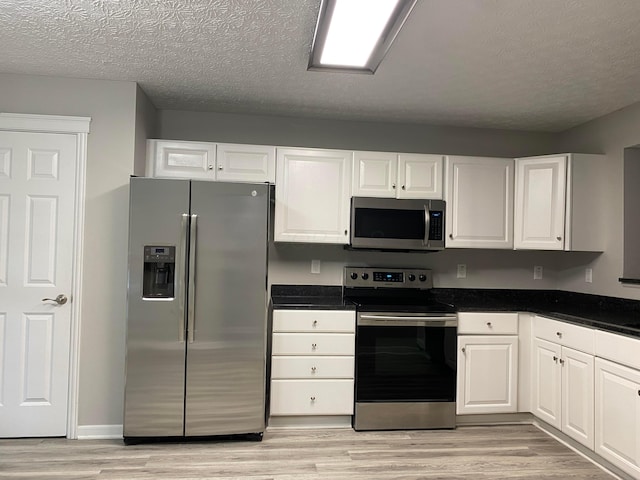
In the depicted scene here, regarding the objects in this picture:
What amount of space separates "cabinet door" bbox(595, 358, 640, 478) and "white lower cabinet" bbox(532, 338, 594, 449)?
62 mm

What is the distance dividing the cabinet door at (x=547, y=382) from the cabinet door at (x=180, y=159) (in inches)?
104

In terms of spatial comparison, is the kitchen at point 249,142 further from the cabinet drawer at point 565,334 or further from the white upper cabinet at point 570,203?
the cabinet drawer at point 565,334

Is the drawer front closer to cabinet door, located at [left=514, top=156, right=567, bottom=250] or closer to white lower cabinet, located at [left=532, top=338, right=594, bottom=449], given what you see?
white lower cabinet, located at [left=532, top=338, right=594, bottom=449]

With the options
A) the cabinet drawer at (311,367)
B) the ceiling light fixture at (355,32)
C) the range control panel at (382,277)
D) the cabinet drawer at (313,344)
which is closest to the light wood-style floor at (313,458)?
the cabinet drawer at (311,367)

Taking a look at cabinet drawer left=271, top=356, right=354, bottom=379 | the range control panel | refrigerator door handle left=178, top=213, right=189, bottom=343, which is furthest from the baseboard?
the range control panel

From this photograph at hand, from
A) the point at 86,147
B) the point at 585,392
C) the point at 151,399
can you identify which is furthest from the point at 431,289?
the point at 86,147

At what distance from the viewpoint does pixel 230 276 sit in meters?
2.77

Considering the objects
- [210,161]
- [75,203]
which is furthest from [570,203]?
[75,203]

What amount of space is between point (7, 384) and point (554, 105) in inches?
162

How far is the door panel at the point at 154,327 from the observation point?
2697 millimetres

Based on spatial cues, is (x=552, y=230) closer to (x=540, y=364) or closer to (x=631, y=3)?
(x=540, y=364)

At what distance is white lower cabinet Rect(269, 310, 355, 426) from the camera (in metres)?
2.99

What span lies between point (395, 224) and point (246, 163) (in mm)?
1198

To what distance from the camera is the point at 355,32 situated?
6.31 feet
